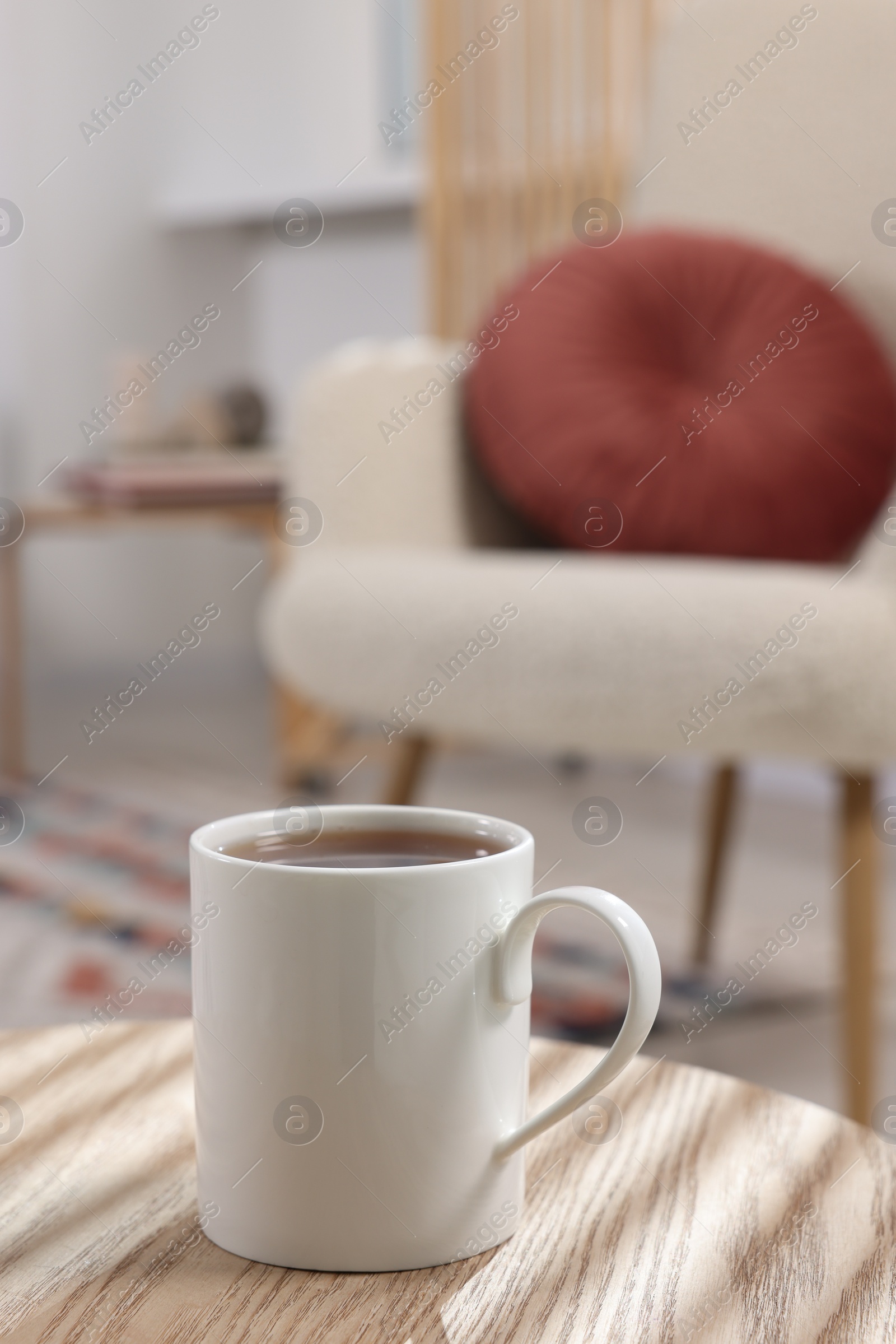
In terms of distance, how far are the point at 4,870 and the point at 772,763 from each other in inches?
46.1

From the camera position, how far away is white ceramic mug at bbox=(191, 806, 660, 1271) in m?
0.31

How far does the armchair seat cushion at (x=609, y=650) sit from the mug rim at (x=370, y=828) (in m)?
0.55

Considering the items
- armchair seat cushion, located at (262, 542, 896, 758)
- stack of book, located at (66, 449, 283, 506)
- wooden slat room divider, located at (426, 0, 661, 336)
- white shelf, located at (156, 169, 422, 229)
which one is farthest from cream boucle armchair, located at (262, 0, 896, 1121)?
white shelf, located at (156, 169, 422, 229)

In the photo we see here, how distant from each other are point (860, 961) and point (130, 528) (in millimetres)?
1644

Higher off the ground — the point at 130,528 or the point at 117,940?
the point at 130,528

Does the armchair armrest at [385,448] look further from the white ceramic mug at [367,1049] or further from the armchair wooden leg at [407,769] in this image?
the white ceramic mug at [367,1049]

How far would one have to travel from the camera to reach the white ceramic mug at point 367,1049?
0.31 metres

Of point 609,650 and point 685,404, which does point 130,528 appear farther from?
point 609,650

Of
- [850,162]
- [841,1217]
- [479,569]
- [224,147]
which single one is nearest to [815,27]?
[850,162]

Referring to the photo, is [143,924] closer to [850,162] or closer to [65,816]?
[65,816]

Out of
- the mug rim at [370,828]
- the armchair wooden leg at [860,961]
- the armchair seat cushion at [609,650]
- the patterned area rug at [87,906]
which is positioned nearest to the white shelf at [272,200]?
the patterned area rug at [87,906]

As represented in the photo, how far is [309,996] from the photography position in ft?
1.02

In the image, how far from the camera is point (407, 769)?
3.91ft

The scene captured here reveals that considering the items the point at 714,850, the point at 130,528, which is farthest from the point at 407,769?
the point at 130,528
